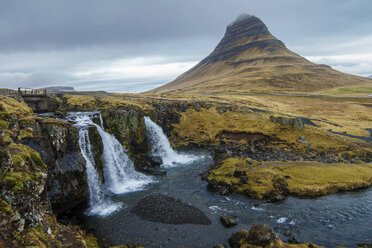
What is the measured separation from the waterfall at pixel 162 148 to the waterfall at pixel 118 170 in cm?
937

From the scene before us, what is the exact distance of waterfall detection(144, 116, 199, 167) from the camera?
5228 centimetres

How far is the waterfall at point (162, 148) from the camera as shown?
172ft

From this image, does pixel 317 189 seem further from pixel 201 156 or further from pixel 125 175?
pixel 125 175

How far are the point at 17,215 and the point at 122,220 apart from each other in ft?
47.8

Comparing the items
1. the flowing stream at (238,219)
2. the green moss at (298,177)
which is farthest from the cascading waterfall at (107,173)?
the green moss at (298,177)

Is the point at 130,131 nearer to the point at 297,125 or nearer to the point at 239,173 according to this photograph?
the point at 239,173

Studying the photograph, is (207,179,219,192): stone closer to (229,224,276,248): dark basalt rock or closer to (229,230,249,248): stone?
(229,230,249,248): stone

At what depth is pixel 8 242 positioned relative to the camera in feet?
43.7

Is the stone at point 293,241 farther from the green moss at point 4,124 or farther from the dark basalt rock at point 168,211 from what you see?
the green moss at point 4,124

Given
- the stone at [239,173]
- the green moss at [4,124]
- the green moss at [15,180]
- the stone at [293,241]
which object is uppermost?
the green moss at [4,124]

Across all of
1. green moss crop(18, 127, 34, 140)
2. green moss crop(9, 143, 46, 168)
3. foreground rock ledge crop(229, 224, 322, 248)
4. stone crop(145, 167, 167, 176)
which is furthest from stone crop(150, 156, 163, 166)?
foreground rock ledge crop(229, 224, 322, 248)

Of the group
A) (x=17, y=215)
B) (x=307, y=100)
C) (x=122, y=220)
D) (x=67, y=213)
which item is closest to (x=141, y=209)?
(x=122, y=220)

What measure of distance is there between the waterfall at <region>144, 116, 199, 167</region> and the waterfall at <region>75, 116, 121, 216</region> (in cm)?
1755

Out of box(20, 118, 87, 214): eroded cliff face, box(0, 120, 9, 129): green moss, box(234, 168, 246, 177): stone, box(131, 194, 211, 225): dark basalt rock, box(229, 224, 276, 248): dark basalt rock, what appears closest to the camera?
box(229, 224, 276, 248): dark basalt rock
